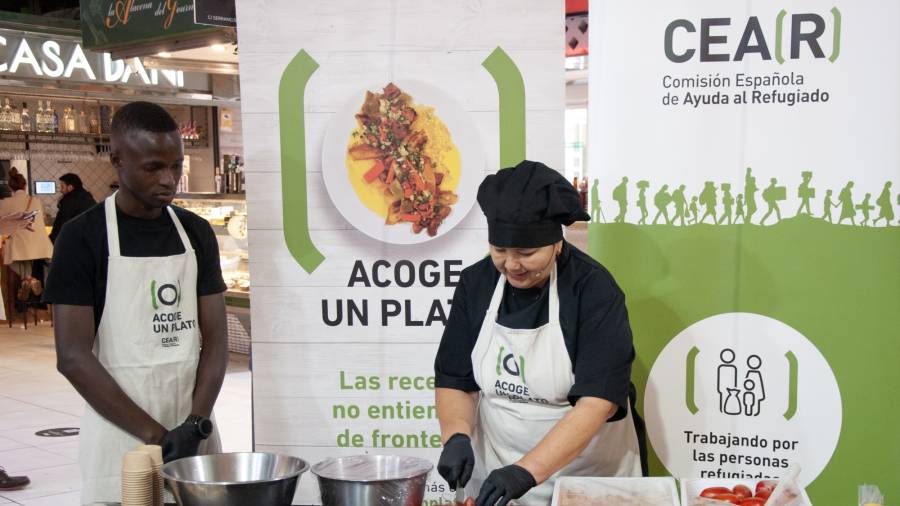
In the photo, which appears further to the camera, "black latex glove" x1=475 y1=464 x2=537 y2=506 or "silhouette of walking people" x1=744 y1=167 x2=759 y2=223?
"silhouette of walking people" x1=744 y1=167 x2=759 y2=223

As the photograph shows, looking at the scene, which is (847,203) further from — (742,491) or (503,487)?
(503,487)

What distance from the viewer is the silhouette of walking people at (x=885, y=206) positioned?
8.41 ft

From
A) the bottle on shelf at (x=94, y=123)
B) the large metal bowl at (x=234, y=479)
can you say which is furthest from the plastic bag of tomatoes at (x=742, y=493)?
the bottle on shelf at (x=94, y=123)

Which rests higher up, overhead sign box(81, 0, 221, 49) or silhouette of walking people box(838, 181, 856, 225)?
overhead sign box(81, 0, 221, 49)

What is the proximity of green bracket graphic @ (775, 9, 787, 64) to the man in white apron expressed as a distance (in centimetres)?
170

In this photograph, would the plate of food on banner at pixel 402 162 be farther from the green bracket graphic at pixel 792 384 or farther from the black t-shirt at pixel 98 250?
the green bracket graphic at pixel 792 384

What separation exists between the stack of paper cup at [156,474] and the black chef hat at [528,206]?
852 mm

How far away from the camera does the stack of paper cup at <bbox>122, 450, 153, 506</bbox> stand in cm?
180

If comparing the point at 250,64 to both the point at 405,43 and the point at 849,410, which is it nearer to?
the point at 405,43

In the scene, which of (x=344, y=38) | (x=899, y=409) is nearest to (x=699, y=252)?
(x=899, y=409)

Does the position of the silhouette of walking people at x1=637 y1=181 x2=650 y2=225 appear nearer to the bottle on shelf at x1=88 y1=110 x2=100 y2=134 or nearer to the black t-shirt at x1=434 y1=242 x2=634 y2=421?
the black t-shirt at x1=434 y1=242 x2=634 y2=421

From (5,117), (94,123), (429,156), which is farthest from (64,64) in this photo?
(429,156)

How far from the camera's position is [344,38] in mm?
2861

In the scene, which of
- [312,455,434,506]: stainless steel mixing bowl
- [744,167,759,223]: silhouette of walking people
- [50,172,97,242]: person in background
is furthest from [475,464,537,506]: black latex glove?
[50,172,97,242]: person in background
